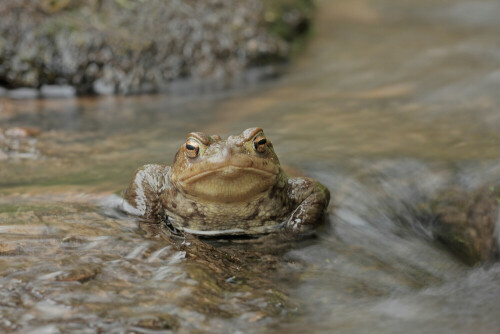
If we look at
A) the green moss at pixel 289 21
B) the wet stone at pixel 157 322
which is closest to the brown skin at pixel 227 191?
the wet stone at pixel 157 322

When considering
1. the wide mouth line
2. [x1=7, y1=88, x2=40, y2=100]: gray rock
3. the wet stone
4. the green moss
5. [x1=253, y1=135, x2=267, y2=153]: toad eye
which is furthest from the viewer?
the green moss

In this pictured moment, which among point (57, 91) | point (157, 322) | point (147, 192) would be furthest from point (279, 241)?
point (57, 91)

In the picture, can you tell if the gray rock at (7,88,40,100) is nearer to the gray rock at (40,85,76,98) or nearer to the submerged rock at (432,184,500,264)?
the gray rock at (40,85,76,98)

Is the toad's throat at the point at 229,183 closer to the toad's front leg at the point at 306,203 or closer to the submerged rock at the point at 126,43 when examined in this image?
the toad's front leg at the point at 306,203

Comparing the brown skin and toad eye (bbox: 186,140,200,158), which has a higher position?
toad eye (bbox: 186,140,200,158)

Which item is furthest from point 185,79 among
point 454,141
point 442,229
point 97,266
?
point 97,266

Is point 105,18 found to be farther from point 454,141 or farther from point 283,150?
point 454,141

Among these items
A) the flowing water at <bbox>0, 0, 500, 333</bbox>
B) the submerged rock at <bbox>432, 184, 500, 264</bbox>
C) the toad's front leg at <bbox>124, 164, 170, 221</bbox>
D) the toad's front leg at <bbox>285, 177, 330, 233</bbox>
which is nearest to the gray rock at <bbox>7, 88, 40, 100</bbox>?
the flowing water at <bbox>0, 0, 500, 333</bbox>
